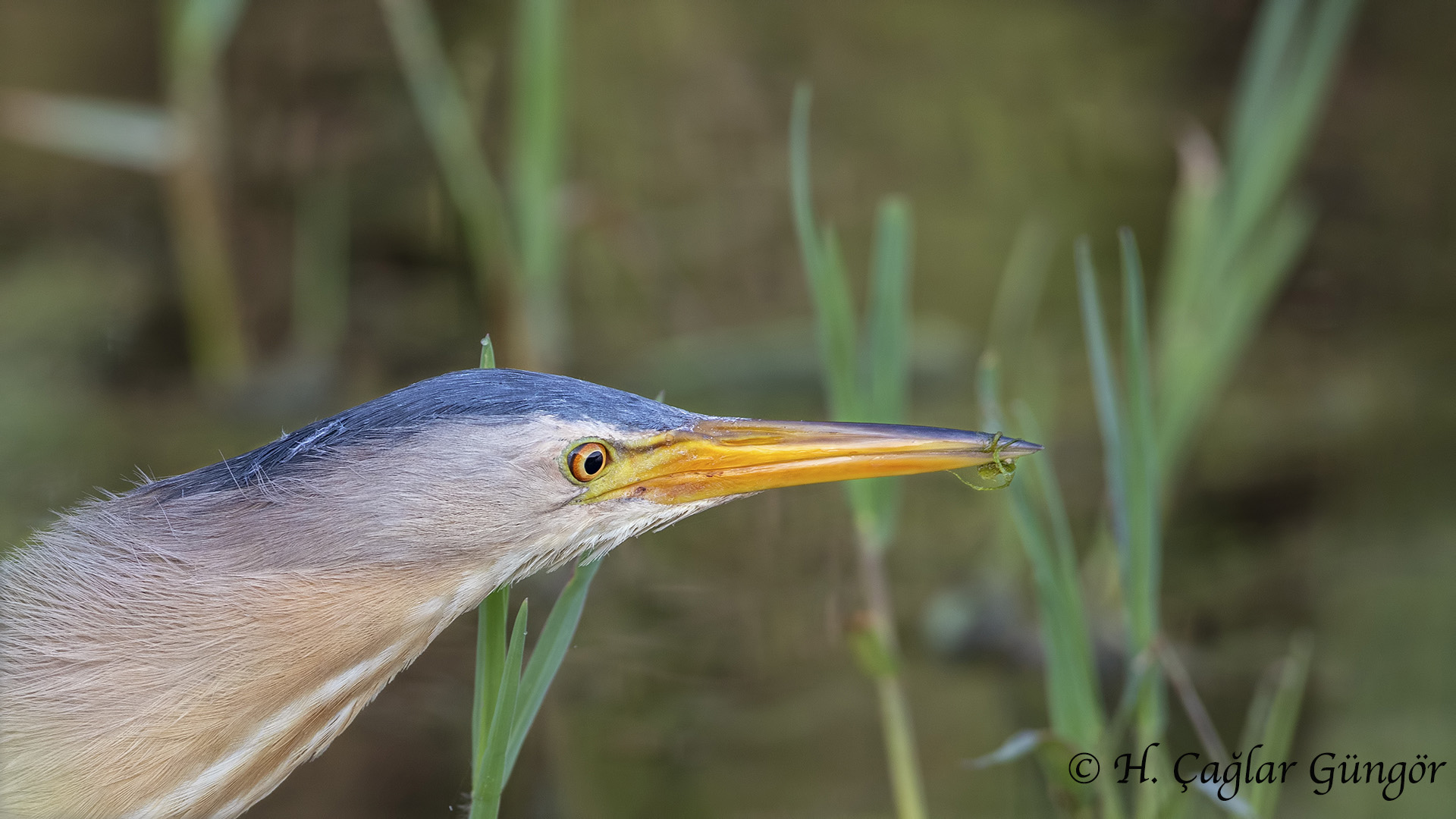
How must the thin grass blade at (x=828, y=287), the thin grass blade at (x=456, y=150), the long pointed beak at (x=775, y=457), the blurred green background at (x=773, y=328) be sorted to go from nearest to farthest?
the long pointed beak at (x=775, y=457) → the thin grass blade at (x=828, y=287) → the blurred green background at (x=773, y=328) → the thin grass blade at (x=456, y=150)

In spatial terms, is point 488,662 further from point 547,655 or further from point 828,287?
point 828,287

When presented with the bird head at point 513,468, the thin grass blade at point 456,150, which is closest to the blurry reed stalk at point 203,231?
the thin grass blade at point 456,150

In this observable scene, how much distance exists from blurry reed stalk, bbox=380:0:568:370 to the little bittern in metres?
1.21

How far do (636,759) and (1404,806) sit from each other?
4.29ft

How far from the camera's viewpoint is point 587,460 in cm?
125

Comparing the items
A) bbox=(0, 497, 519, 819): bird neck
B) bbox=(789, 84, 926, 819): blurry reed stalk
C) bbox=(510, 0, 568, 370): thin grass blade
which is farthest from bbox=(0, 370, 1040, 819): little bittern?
bbox=(510, 0, 568, 370): thin grass blade

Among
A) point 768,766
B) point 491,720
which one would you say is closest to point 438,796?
point 768,766

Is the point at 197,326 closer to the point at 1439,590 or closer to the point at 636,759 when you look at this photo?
the point at 636,759

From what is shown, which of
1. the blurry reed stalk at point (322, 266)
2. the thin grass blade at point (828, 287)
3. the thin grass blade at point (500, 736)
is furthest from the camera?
the blurry reed stalk at point (322, 266)

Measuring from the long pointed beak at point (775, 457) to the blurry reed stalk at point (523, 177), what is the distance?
1249mm

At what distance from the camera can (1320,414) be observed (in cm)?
281

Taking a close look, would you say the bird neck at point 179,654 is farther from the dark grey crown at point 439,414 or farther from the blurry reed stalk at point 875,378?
the blurry reed stalk at point 875,378

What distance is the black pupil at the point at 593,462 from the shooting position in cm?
125

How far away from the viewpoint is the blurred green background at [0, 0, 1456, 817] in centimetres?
218
